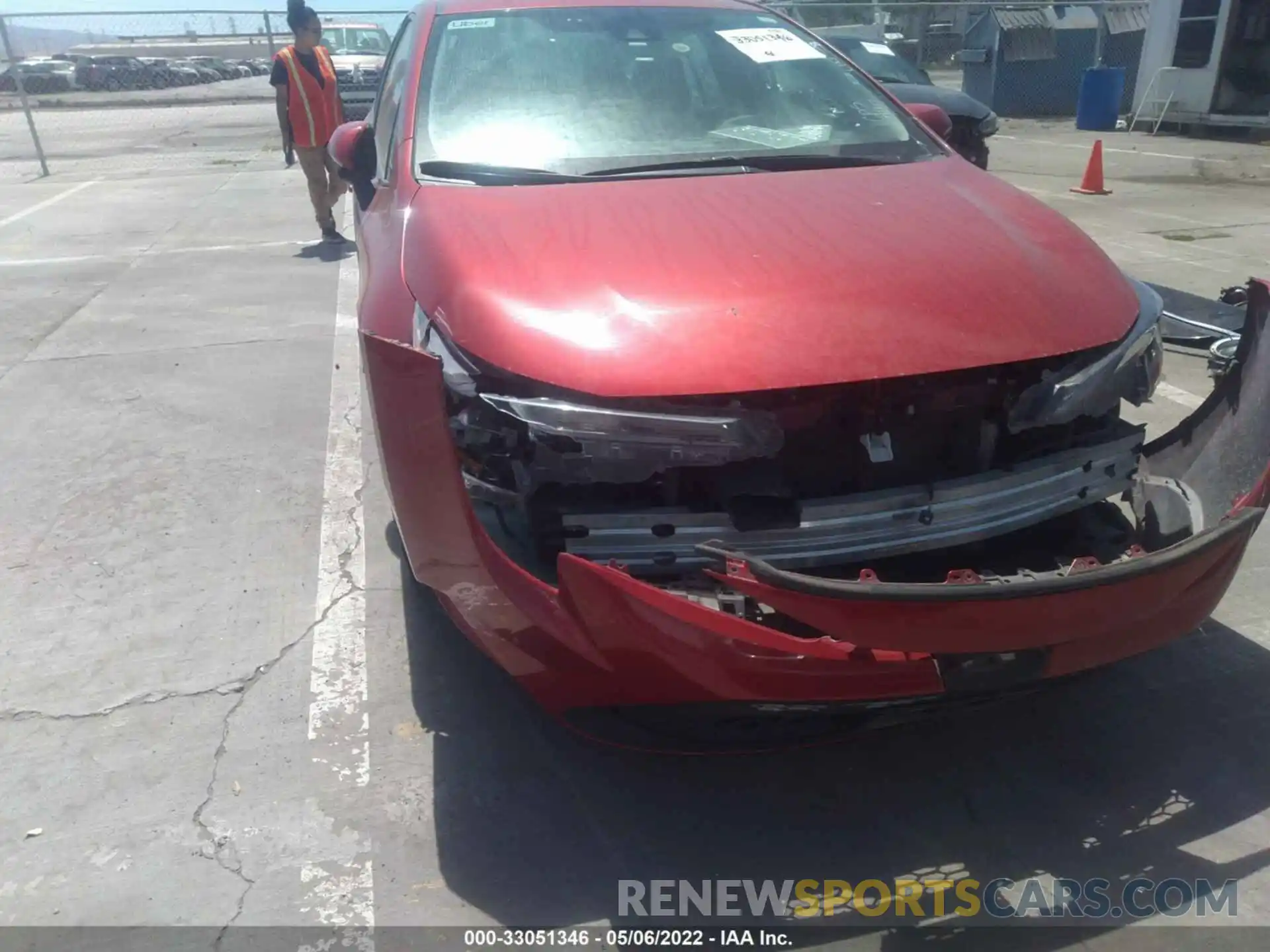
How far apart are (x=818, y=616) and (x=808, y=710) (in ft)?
1.05

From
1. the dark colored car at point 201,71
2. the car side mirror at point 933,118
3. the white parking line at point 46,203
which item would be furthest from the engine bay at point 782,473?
the dark colored car at point 201,71

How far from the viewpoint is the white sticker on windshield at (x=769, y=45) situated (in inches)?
150

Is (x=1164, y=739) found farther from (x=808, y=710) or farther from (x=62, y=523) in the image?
(x=62, y=523)

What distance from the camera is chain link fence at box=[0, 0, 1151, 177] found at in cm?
1602

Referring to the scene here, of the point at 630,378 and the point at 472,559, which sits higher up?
the point at 630,378

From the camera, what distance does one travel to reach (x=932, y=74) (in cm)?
2673

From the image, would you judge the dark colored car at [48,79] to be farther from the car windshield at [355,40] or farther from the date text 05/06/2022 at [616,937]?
the date text 05/06/2022 at [616,937]

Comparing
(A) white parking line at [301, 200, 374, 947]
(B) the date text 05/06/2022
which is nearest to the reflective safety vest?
(A) white parking line at [301, 200, 374, 947]

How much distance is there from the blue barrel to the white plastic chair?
52 cm

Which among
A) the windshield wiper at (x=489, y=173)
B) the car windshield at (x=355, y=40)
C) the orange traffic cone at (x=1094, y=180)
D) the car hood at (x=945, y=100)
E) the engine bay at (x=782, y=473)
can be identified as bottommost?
the orange traffic cone at (x=1094, y=180)

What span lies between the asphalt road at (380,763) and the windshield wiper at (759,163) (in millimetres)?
1544

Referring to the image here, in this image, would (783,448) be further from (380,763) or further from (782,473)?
(380,763)

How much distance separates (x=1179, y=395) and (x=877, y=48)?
8626mm

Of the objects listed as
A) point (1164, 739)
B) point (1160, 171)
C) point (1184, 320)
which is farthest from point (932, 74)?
point (1164, 739)
